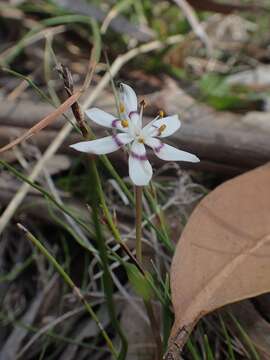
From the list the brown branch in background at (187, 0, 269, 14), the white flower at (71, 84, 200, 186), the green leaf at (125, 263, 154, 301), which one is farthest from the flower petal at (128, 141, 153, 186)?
the brown branch in background at (187, 0, 269, 14)

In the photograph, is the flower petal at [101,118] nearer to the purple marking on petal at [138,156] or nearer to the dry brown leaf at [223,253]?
the purple marking on petal at [138,156]

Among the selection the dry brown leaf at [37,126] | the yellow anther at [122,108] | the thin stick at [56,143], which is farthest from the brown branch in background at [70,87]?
the thin stick at [56,143]

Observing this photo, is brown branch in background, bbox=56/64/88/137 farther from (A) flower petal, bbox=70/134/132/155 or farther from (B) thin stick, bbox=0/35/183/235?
(B) thin stick, bbox=0/35/183/235

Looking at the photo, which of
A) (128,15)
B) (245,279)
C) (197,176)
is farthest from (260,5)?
(245,279)

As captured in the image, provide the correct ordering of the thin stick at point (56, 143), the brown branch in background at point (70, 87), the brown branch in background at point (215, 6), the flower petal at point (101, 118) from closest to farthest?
1. the brown branch in background at point (70, 87)
2. the flower petal at point (101, 118)
3. the thin stick at point (56, 143)
4. the brown branch in background at point (215, 6)

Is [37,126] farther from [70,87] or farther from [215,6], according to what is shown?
[215,6]

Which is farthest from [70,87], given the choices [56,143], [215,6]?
[215,6]
